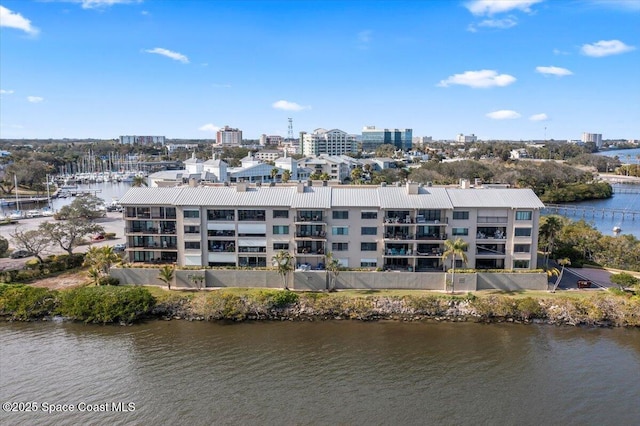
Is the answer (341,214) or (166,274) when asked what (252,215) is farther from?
(166,274)

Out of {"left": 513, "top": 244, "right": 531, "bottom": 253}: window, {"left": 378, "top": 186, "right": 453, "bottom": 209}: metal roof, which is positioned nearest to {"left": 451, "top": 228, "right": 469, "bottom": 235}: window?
{"left": 378, "top": 186, "right": 453, "bottom": 209}: metal roof

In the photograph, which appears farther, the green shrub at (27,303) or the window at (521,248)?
the window at (521,248)

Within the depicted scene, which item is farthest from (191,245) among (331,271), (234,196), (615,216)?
(615,216)

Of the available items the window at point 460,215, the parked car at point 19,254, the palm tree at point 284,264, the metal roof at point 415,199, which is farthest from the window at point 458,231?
the parked car at point 19,254

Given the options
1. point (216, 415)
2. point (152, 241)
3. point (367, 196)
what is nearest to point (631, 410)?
point (216, 415)

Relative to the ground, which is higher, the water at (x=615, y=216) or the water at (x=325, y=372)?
the water at (x=615, y=216)

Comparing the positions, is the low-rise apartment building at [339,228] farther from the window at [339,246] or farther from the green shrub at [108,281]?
the green shrub at [108,281]

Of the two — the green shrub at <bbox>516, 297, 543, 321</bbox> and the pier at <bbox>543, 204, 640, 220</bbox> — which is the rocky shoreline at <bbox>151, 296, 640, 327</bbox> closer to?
the green shrub at <bbox>516, 297, 543, 321</bbox>
